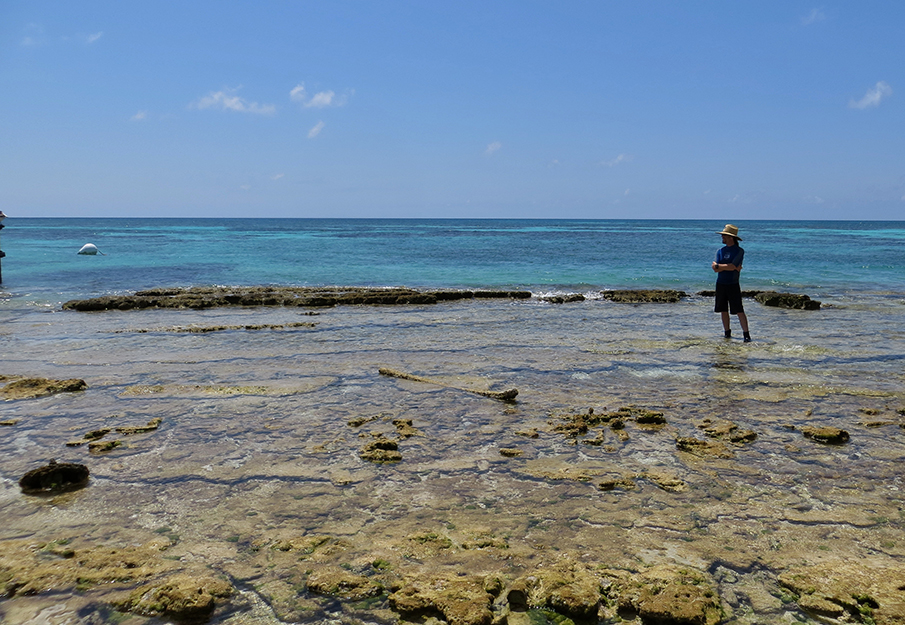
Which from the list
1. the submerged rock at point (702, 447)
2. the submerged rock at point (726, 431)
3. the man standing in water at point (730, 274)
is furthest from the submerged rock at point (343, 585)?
the man standing in water at point (730, 274)

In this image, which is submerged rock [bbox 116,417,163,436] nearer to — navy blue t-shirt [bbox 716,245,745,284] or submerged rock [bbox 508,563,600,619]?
submerged rock [bbox 508,563,600,619]

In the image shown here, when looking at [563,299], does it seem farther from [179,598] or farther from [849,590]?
[179,598]

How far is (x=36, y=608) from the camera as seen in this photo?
308 centimetres

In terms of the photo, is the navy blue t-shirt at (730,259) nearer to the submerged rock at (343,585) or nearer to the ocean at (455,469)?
the ocean at (455,469)

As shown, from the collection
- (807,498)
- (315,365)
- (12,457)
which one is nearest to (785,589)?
(807,498)

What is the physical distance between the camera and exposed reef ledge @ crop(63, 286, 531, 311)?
1550 cm

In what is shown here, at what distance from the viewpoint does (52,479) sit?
14.8 ft

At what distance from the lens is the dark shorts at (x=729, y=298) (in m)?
10.5

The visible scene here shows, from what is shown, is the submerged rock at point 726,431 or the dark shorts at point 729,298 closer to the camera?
the submerged rock at point 726,431

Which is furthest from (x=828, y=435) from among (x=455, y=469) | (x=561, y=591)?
(x=561, y=591)

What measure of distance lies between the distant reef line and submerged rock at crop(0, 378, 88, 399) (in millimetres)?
8512

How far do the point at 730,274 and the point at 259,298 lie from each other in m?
12.0

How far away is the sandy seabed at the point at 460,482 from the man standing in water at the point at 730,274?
4.25 feet

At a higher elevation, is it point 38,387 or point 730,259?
point 730,259
